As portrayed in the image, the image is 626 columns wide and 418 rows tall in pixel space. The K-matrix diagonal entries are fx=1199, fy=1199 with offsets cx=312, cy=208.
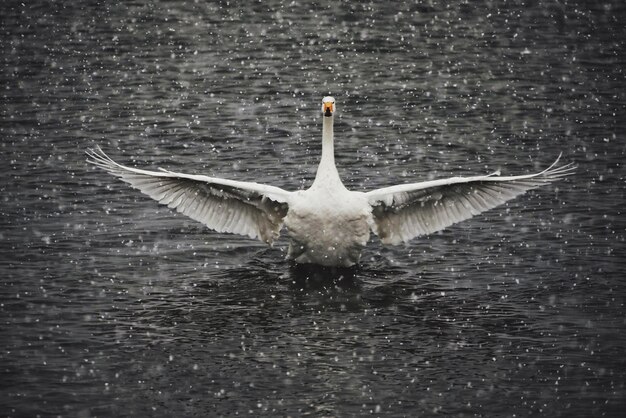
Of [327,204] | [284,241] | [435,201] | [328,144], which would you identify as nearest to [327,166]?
[328,144]

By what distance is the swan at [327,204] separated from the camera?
18531 mm

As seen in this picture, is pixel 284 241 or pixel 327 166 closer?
pixel 327 166

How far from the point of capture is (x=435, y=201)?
18.8 m

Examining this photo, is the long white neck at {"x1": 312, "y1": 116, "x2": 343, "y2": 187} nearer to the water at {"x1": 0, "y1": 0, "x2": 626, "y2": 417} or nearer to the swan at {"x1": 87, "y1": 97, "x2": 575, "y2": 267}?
the swan at {"x1": 87, "y1": 97, "x2": 575, "y2": 267}

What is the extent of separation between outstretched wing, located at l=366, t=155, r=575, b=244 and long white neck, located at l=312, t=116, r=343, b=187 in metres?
0.61

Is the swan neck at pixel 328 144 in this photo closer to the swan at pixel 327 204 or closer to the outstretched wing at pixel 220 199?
the swan at pixel 327 204

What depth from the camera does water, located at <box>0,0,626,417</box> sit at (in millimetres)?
15797

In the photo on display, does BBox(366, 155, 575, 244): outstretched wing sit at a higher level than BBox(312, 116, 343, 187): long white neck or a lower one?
lower

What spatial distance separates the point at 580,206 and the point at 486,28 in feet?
44.8

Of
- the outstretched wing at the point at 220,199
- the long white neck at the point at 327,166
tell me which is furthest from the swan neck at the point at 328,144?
the outstretched wing at the point at 220,199

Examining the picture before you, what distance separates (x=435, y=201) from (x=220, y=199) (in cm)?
342

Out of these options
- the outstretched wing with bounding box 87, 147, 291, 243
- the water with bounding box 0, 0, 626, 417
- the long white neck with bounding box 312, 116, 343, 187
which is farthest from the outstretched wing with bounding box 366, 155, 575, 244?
the outstretched wing with bounding box 87, 147, 291, 243

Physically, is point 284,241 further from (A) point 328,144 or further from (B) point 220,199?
(A) point 328,144

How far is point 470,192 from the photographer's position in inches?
733
